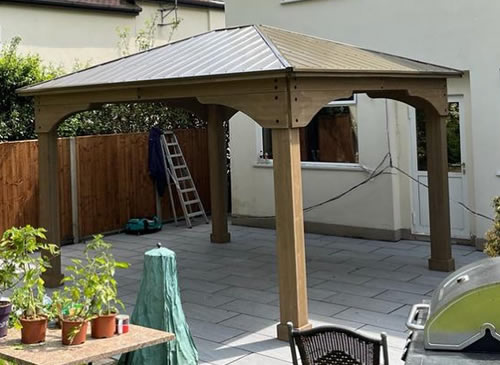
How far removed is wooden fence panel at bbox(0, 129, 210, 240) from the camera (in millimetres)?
11681

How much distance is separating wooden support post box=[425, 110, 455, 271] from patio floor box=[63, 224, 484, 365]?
28 centimetres

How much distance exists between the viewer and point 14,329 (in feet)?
15.4

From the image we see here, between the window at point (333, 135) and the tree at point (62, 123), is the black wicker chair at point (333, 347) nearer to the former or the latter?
the window at point (333, 135)

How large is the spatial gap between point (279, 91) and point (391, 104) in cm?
543

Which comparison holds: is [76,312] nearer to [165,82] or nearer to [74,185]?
[165,82]

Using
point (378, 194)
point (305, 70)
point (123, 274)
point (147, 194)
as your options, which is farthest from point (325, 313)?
point (147, 194)

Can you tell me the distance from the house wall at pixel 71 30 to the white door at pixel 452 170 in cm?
901

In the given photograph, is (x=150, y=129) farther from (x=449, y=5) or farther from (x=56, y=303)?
(x=56, y=303)

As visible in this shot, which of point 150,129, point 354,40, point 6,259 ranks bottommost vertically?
point 6,259

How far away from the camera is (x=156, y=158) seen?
45.6 ft

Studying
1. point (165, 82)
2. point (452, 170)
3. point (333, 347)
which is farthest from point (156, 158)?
point (333, 347)

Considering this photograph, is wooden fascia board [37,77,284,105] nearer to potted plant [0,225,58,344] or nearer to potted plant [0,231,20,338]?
potted plant [0,225,58,344]

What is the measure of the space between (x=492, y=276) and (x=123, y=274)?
7519 millimetres

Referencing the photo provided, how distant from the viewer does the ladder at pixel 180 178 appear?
1396cm
